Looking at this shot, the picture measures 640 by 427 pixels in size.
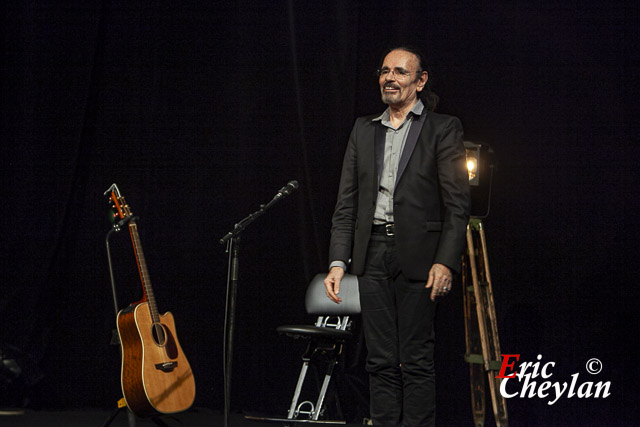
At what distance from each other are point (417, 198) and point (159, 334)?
167cm

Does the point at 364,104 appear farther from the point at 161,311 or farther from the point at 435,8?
the point at 161,311

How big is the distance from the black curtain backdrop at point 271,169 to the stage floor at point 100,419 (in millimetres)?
69

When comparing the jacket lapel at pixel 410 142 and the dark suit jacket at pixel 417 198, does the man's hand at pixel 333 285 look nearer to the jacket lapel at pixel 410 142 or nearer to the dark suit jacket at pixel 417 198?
the dark suit jacket at pixel 417 198

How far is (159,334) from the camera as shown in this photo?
3568mm

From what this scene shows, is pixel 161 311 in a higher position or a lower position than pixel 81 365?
higher

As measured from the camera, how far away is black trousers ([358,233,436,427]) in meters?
2.52

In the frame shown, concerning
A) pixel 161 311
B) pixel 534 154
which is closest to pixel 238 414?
pixel 161 311

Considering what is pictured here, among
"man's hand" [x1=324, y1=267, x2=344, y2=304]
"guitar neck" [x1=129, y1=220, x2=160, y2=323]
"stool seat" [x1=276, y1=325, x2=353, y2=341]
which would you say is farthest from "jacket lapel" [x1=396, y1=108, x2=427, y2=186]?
"guitar neck" [x1=129, y1=220, x2=160, y2=323]

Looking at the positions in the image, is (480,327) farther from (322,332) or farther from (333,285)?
(333,285)

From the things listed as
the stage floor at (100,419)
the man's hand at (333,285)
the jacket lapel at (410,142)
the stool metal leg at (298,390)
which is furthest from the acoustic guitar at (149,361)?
the jacket lapel at (410,142)

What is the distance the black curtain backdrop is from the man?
4.66 ft

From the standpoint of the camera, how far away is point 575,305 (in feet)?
12.8

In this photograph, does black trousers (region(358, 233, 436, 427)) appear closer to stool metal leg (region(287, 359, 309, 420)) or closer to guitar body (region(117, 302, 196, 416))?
stool metal leg (region(287, 359, 309, 420))

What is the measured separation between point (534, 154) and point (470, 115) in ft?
1.36
